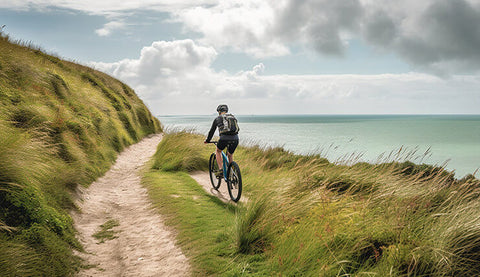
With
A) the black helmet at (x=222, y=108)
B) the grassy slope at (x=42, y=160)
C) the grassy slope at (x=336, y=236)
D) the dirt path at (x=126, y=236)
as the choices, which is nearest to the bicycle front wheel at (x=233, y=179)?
the grassy slope at (x=336, y=236)

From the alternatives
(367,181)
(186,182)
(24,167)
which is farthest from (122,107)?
(367,181)

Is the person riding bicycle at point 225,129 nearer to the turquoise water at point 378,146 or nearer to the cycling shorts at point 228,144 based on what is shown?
the cycling shorts at point 228,144

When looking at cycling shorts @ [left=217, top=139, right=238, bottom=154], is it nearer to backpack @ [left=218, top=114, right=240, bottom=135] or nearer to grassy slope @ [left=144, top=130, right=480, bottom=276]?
backpack @ [left=218, top=114, right=240, bottom=135]

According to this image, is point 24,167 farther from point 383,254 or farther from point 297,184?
point 383,254

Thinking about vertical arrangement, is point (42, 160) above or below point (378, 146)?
above

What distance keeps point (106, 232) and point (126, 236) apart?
1.77 feet

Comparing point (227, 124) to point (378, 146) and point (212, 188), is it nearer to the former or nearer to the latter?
point (212, 188)

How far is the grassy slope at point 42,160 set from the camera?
13.6 feet

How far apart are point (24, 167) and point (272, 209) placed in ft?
14.8

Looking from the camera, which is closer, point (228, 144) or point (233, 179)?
point (233, 179)

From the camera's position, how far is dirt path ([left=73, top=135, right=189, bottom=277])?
4668mm

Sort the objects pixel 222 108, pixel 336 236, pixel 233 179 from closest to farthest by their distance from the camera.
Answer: pixel 336 236, pixel 233 179, pixel 222 108

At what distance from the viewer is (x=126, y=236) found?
6.01 meters

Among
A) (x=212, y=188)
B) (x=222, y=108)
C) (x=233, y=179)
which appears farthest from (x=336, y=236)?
(x=212, y=188)
